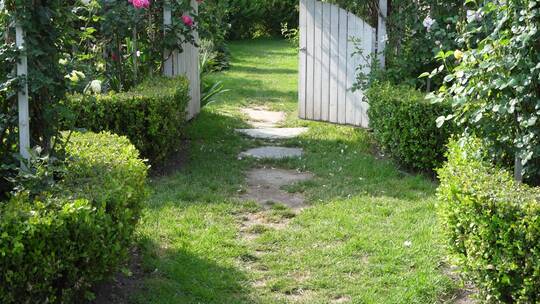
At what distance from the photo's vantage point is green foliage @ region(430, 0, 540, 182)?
13.8 feet

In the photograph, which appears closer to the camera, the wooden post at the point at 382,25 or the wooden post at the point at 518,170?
the wooden post at the point at 518,170

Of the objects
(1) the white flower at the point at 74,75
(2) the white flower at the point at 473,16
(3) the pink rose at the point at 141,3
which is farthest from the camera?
(3) the pink rose at the point at 141,3

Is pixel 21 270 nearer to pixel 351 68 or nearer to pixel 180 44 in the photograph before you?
pixel 180 44

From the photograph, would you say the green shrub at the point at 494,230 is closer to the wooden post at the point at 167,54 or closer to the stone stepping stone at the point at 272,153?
the stone stepping stone at the point at 272,153

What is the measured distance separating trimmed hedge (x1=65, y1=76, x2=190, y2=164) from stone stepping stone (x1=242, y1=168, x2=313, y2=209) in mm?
886

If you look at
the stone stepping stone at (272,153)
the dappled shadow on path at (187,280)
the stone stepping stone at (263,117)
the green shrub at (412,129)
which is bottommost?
the dappled shadow on path at (187,280)

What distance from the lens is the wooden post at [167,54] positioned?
823 centimetres

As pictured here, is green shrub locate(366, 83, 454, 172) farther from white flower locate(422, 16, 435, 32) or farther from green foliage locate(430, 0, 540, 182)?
green foliage locate(430, 0, 540, 182)

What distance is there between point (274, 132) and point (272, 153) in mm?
1106

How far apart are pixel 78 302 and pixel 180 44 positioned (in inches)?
190

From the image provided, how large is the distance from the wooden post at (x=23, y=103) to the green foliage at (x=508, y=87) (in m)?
2.36

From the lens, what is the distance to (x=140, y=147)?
22.9 ft

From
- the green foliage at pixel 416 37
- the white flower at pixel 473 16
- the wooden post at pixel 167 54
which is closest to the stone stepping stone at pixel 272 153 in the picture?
the green foliage at pixel 416 37

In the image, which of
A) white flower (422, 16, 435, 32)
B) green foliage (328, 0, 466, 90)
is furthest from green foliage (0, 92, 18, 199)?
white flower (422, 16, 435, 32)
